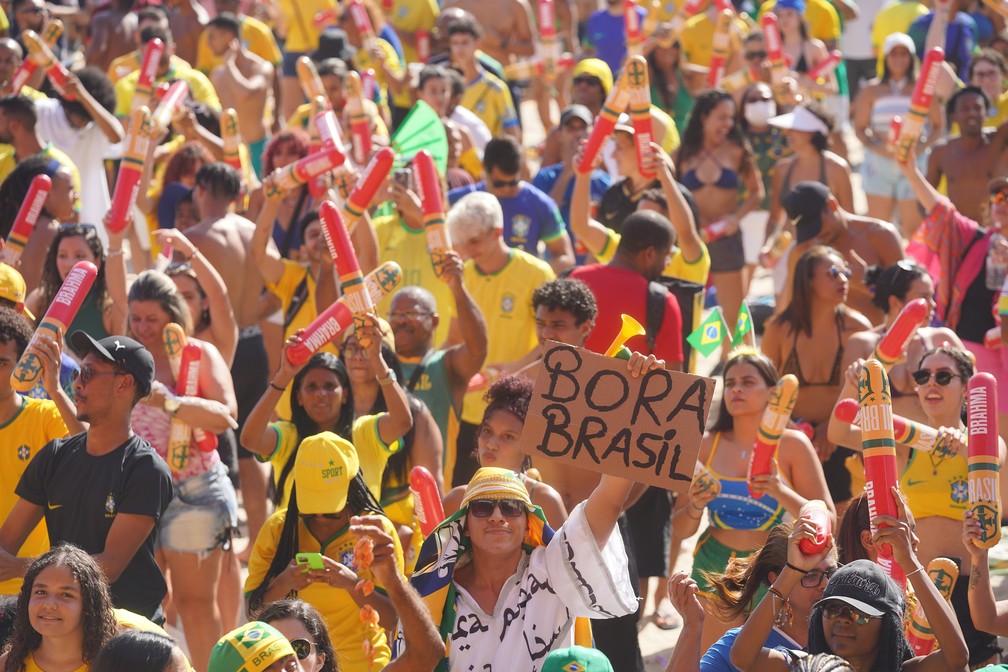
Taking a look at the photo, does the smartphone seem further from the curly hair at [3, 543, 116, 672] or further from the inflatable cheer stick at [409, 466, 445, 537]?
the curly hair at [3, 543, 116, 672]

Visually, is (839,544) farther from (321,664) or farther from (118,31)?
(118,31)

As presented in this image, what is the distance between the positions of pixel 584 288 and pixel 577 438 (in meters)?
1.67

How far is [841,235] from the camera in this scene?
792cm

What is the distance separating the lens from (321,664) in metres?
4.30

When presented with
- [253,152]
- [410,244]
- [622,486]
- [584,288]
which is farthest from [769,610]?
[253,152]

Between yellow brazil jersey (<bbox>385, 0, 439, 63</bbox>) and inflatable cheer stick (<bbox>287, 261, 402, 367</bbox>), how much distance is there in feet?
27.4

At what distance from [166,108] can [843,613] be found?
5.03m

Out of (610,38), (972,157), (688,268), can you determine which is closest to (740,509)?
(688,268)

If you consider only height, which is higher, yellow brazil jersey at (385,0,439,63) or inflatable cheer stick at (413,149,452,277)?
inflatable cheer stick at (413,149,452,277)

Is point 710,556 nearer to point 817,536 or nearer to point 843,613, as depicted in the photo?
point 817,536

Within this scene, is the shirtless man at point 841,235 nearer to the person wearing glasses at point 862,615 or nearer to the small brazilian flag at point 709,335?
the small brazilian flag at point 709,335

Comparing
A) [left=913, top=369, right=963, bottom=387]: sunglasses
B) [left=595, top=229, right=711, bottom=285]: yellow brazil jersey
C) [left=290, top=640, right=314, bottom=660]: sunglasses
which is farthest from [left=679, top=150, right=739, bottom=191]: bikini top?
[left=290, top=640, right=314, bottom=660]: sunglasses

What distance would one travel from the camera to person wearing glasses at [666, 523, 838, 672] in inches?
160

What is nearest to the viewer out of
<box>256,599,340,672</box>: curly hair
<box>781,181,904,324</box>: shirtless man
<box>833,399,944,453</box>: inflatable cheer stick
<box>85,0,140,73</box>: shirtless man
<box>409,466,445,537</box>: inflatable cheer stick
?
<box>256,599,340,672</box>: curly hair
